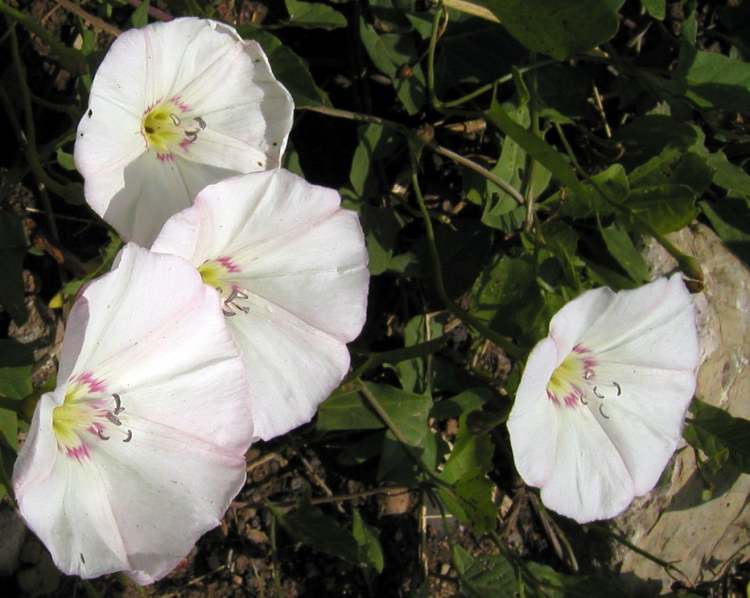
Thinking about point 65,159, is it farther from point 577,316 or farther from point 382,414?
point 577,316

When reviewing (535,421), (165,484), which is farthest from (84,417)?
(535,421)

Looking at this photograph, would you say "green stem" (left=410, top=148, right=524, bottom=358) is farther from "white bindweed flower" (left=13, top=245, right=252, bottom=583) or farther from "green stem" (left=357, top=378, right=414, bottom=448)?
"white bindweed flower" (left=13, top=245, right=252, bottom=583)

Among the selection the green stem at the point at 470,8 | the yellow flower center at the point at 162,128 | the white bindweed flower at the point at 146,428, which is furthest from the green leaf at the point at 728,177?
the white bindweed flower at the point at 146,428

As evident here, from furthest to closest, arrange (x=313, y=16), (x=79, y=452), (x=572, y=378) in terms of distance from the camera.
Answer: (x=313, y=16) < (x=572, y=378) < (x=79, y=452)

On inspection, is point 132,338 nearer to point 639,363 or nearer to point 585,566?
point 639,363

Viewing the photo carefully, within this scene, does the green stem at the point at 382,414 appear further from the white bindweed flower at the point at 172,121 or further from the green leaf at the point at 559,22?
the green leaf at the point at 559,22

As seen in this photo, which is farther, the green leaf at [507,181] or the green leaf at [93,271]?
the green leaf at [507,181]

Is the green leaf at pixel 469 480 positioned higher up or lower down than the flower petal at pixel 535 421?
lower down
